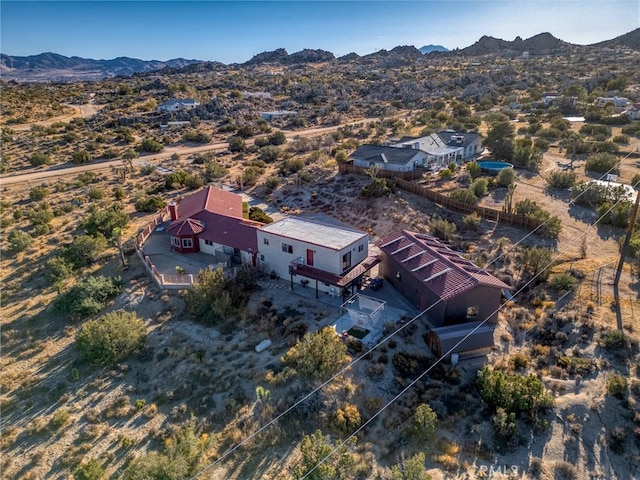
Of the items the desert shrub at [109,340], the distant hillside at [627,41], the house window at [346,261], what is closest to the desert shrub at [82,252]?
the desert shrub at [109,340]

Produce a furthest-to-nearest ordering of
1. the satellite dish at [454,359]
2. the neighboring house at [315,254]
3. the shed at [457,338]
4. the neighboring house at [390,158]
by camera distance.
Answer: the neighboring house at [390,158] → the neighboring house at [315,254] → the shed at [457,338] → the satellite dish at [454,359]

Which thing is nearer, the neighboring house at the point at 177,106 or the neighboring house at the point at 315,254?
the neighboring house at the point at 315,254

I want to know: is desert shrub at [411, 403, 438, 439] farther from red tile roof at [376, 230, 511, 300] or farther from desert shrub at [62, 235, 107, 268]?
desert shrub at [62, 235, 107, 268]

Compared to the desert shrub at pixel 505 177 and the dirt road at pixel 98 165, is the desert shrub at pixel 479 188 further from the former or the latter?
the dirt road at pixel 98 165

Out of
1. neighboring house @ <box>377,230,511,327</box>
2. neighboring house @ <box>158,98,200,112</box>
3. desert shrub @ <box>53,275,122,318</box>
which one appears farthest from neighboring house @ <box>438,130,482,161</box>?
neighboring house @ <box>158,98,200,112</box>

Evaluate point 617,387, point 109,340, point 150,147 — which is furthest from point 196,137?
point 617,387

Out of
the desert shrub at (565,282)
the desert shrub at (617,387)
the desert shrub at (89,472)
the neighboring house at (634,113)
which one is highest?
the neighboring house at (634,113)

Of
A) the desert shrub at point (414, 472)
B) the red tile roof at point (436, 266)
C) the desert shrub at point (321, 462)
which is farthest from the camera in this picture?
the red tile roof at point (436, 266)
